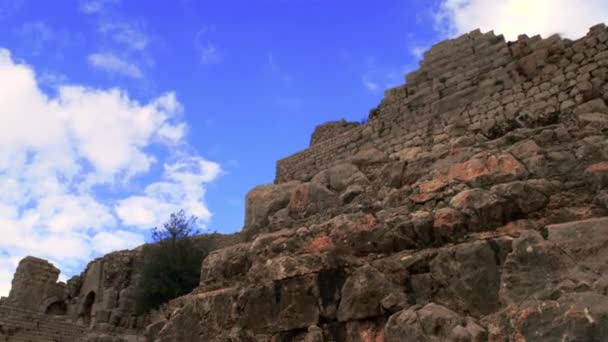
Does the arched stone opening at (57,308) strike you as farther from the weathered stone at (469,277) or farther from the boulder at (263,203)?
the weathered stone at (469,277)

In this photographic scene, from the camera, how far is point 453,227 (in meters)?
5.16

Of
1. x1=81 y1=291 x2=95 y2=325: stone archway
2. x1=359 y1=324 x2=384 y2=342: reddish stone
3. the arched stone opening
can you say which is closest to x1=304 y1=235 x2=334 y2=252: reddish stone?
x1=359 y1=324 x2=384 y2=342: reddish stone

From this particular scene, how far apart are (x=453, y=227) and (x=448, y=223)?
2.7 inches

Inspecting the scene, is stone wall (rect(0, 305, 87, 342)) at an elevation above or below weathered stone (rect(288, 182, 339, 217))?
below

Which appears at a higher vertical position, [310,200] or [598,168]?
[310,200]

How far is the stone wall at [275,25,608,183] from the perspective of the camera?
734 centimetres

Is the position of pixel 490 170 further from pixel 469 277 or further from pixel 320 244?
pixel 320 244

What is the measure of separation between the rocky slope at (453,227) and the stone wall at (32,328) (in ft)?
34.8

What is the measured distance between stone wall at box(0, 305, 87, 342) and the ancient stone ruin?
10.6 metres

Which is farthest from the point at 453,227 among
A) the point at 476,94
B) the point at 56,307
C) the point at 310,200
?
the point at 56,307

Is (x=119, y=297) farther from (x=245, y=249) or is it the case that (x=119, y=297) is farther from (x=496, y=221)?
(x=496, y=221)

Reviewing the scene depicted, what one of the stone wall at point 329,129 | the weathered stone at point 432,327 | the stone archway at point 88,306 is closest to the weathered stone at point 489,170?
the weathered stone at point 432,327

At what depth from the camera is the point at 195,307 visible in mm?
6504

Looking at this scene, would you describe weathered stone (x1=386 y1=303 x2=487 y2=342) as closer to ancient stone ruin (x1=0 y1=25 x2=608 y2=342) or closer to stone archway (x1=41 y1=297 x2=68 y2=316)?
ancient stone ruin (x1=0 y1=25 x2=608 y2=342)
